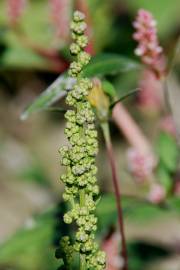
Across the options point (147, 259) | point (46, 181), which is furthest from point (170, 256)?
point (46, 181)

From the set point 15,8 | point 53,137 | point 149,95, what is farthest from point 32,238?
point 53,137

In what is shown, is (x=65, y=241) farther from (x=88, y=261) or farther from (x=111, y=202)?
(x=111, y=202)

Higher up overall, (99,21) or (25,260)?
(99,21)

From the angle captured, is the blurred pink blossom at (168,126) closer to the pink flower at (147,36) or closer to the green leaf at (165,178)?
the green leaf at (165,178)

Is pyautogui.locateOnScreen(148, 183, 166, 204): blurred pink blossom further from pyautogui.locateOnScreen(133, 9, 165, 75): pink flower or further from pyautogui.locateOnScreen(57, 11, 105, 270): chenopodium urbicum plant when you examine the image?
pyautogui.locateOnScreen(57, 11, 105, 270): chenopodium urbicum plant

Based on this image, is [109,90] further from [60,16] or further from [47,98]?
[60,16]

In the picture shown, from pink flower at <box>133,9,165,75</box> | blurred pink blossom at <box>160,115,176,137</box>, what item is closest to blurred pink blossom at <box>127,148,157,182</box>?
blurred pink blossom at <box>160,115,176,137</box>

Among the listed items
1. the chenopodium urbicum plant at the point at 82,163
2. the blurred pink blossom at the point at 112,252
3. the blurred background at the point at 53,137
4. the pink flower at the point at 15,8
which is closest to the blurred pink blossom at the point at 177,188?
the blurred background at the point at 53,137
